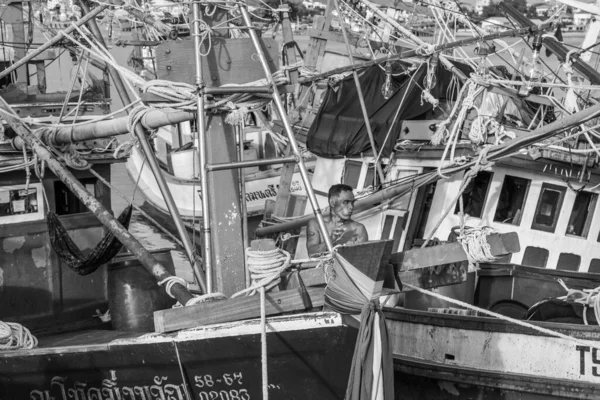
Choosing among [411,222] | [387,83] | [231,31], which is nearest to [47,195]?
[231,31]

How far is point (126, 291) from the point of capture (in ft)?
29.5

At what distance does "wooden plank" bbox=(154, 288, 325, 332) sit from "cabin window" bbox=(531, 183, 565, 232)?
606 cm

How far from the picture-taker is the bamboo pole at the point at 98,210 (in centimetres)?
802

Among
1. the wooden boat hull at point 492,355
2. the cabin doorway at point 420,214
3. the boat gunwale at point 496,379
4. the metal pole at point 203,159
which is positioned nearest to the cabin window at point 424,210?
the cabin doorway at point 420,214

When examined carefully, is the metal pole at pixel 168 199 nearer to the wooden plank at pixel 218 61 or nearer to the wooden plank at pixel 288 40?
the wooden plank at pixel 218 61

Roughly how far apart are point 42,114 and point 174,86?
3.43 meters

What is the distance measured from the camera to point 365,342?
655cm

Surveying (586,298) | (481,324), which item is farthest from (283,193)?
(586,298)

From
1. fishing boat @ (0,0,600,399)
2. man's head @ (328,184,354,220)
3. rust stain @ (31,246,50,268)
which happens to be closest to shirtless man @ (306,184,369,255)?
man's head @ (328,184,354,220)

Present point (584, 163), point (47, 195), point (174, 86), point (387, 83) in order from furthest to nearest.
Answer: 1. point (387, 83)
2. point (584, 163)
3. point (47, 195)
4. point (174, 86)

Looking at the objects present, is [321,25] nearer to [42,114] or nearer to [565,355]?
[42,114]

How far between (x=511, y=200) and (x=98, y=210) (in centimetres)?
582

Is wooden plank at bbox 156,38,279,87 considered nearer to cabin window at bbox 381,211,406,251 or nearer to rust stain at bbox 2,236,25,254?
rust stain at bbox 2,236,25,254

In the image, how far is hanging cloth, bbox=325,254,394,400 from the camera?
258 inches
